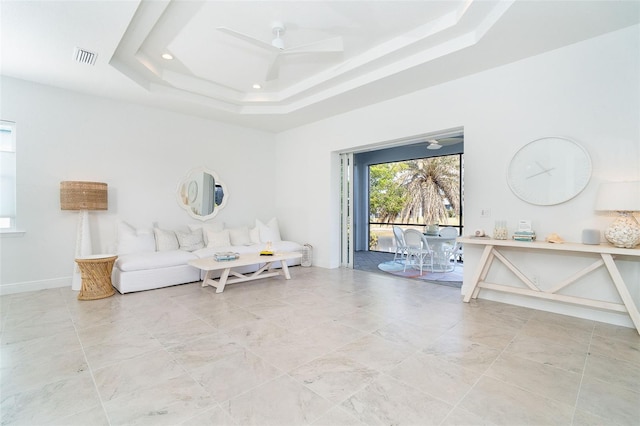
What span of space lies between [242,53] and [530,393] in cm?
441

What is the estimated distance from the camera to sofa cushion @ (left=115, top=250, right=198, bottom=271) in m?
4.19

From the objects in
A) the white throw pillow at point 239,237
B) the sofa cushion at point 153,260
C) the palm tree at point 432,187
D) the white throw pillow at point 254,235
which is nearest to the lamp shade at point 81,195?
the sofa cushion at point 153,260

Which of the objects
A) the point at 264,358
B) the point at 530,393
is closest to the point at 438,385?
the point at 530,393

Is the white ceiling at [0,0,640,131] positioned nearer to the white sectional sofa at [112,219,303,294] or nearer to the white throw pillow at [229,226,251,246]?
the white sectional sofa at [112,219,303,294]

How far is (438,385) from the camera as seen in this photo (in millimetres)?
1979

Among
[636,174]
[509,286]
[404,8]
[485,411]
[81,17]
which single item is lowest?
[485,411]

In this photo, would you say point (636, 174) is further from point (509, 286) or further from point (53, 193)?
point (53, 193)

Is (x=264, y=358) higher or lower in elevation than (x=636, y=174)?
lower

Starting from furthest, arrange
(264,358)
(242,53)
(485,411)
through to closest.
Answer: (242,53) → (264,358) → (485,411)

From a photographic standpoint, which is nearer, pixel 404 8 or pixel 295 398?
pixel 295 398

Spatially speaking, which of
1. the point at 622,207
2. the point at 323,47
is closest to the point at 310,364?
the point at 622,207

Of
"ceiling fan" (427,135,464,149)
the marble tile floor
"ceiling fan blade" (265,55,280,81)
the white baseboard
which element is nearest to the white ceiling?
"ceiling fan blade" (265,55,280,81)

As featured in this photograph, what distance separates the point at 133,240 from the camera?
15.4 feet

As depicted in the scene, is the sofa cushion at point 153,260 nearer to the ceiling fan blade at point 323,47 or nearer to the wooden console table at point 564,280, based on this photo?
the ceiling fan blade at point 323,47
